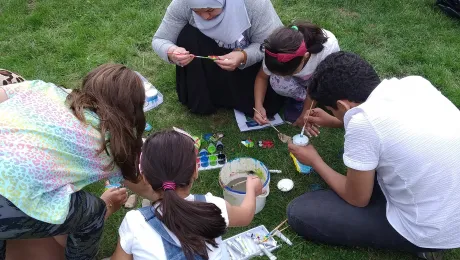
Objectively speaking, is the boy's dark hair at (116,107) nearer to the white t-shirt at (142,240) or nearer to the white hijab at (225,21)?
the white t-shirt at (142,240)

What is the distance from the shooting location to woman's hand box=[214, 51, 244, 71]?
2.87m

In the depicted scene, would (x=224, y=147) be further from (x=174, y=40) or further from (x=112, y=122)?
(x=112, y=122)

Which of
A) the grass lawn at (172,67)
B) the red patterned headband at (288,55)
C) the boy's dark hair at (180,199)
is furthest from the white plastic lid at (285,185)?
the boy's dark hair at (180,199)

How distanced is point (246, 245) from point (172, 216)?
95cm

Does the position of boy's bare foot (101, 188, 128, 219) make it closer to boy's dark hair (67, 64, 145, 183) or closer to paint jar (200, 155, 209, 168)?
boy's dark hair (67, 64, 145, 183)

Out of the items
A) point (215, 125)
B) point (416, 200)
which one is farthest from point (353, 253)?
point (215, 125)

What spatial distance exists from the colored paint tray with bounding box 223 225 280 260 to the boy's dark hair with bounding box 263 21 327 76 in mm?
975

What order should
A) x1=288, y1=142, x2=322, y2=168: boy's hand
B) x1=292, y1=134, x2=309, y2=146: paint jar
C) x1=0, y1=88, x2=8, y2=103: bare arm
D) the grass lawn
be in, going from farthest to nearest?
1. the grass lawn
2. x1=292, y1=134, x2=309, y2=146: paint jar
3. x1=288, y1=142, x2=322, y2=168: boy's hand
4. x1=0, y1=88, x2=8, y2=103: bare arm

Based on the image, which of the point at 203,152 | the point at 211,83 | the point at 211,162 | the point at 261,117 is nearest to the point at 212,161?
the point at 211,162

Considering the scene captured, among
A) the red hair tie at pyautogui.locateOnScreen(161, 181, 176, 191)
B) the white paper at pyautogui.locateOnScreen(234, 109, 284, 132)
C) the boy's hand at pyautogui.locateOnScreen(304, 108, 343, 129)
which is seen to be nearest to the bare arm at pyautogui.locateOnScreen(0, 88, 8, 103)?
the red hair tie at pyautogui.locateOnScreen(161, 181, 176, 191)

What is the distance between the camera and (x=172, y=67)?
3.76 meters

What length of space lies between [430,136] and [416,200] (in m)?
0.33

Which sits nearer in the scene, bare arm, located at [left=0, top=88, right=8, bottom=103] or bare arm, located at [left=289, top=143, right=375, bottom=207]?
bare arm, located at [left=0, top=88, right=8, bottom=103]

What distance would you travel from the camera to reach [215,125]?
3.27 m
